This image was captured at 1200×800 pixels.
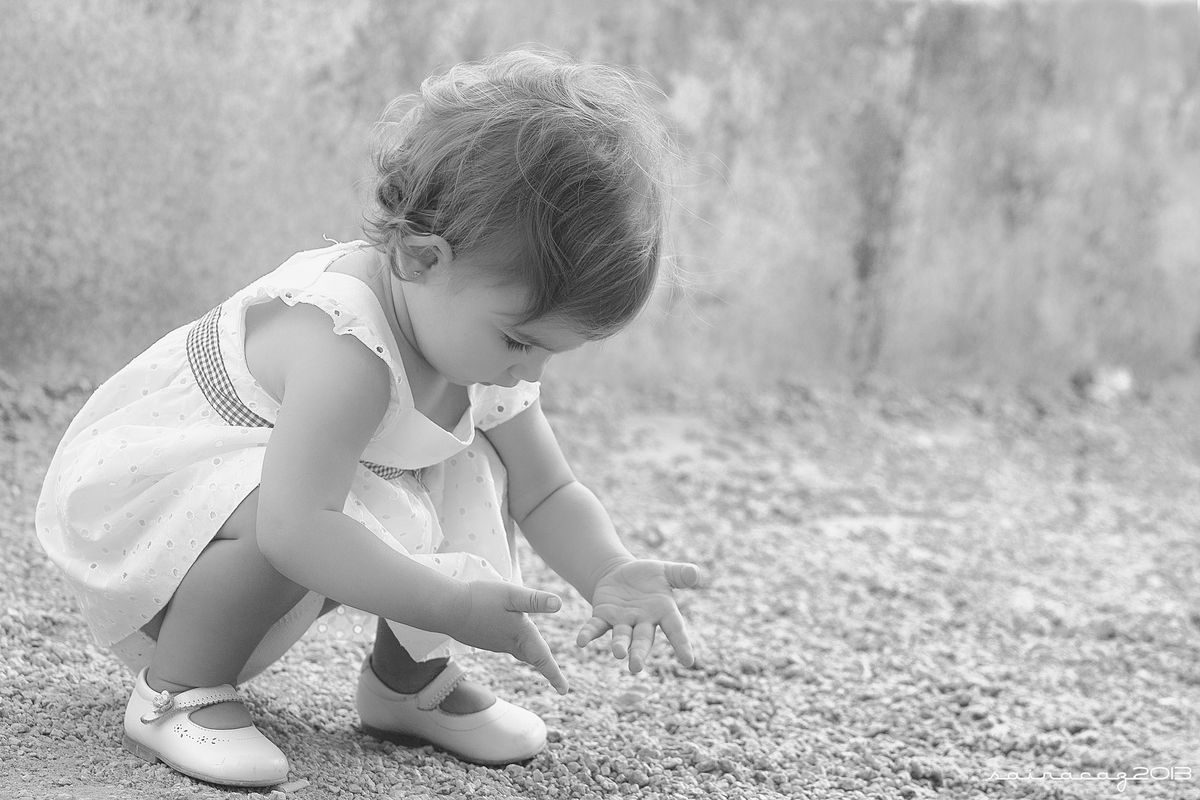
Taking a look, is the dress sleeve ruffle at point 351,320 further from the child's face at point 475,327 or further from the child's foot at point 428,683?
the child's foot at point 428,683

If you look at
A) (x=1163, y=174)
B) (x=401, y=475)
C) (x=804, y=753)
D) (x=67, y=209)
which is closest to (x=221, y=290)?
(x=67, y=209)

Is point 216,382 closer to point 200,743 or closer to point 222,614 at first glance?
point 222,614

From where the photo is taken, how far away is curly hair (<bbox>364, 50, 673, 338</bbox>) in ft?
4.88

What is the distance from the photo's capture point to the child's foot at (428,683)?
178cm

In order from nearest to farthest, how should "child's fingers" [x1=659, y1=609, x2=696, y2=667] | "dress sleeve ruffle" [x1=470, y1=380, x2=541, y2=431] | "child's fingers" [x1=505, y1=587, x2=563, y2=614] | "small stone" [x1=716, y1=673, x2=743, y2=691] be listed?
"child's fingers" [x1=505, y1=587, x2=563, y2=614] < "child's fingers" [x1=659, y1=609, x2=696, y2=667] < "dress sleeve ruffle" [x1=470, y1=380, x2=541, y2=431] < "small stone" [x1=716, y1=673, x2=743, y2=691]

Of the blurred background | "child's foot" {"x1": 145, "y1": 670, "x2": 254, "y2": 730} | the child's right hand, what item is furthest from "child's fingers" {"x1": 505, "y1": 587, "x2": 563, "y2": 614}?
the blurred background

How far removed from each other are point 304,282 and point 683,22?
2.47 m

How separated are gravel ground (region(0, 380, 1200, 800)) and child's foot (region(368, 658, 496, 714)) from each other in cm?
8

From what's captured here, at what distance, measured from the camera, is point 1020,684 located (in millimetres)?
2309

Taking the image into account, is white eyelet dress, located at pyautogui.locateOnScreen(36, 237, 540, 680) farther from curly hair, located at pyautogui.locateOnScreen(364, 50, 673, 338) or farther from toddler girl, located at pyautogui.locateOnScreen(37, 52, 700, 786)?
curly hair, located at pyautogui.locateOnScreen(364, 50, 673, 338)

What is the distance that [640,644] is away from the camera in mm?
1572

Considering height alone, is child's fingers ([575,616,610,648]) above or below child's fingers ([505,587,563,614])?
below

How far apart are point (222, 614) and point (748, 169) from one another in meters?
2.77

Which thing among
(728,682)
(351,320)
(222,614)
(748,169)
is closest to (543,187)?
(351,320)
